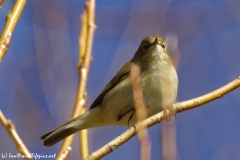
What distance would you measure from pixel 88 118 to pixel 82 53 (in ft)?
4.38

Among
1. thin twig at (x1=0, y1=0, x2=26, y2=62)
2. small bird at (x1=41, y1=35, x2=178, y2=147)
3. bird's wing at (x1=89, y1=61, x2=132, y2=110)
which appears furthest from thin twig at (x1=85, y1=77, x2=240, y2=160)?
bird's wing at (x1=89, y1=61, x2=132, y2=110)

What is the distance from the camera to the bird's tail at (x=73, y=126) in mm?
2705

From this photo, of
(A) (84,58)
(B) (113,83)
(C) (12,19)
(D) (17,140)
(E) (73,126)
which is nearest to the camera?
(D) (17,140)

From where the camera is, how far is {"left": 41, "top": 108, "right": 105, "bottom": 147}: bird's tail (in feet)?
8.87

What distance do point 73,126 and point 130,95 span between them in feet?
1.65

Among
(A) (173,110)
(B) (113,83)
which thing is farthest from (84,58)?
(B) (113,83)

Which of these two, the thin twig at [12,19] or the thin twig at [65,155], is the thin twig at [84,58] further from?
the thin twig at [12,19]

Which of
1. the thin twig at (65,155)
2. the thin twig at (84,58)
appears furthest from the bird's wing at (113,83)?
the thin twig at (65,155)

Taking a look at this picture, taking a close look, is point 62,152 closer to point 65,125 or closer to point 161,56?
point 65,125

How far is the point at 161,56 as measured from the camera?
125 inches

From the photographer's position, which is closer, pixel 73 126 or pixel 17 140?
pixel 17 140

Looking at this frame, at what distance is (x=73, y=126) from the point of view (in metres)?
2.82

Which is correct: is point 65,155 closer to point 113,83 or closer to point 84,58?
point 84,58

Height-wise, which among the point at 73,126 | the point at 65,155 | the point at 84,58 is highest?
the point at 73,126
